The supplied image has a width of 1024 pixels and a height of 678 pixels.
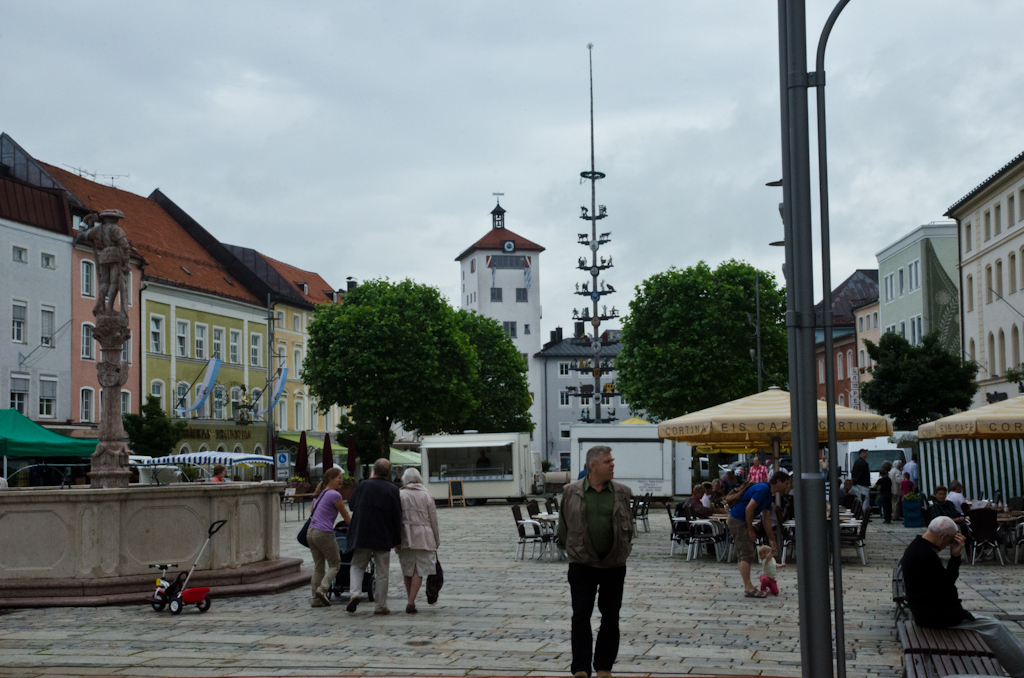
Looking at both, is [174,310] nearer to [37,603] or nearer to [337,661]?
[37,603]

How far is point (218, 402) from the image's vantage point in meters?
58.5

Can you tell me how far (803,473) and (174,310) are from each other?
52970 millimetres

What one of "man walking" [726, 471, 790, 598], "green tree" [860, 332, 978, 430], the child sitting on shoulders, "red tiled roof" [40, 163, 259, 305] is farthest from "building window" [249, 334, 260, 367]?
the child sitting on shoulders

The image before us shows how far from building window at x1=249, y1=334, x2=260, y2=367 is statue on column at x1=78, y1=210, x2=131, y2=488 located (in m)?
47.8

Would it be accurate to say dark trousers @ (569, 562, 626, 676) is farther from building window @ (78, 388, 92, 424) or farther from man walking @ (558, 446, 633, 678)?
building window @ (78, 388, 92, 424)

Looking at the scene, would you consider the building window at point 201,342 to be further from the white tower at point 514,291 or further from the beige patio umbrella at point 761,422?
the white tower at point 514,291

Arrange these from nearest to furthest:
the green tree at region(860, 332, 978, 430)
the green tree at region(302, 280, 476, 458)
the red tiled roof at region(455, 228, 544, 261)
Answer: the green tree at region(860, 332, 978, 430)
the green tree at region(302, 280, 476, 458)
the red tiled roof at region(455, 228, 544, 261)

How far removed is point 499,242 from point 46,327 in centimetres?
6955

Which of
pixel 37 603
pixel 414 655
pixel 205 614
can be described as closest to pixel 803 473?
pixel 414 655

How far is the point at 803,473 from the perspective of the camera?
5.54m

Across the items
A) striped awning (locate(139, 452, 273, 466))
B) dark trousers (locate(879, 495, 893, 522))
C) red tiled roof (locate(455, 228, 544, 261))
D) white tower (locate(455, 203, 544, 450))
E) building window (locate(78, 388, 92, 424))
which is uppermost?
red tiled roof (locate(455, 228, 544, 261))

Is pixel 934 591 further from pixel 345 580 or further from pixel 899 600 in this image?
pixel 345 580

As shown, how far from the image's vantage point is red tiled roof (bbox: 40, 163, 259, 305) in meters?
55.1

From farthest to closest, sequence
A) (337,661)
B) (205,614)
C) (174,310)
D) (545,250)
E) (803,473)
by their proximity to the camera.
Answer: (545,250) → (174,310) → (205,614) → (337,661) → (803,473)
